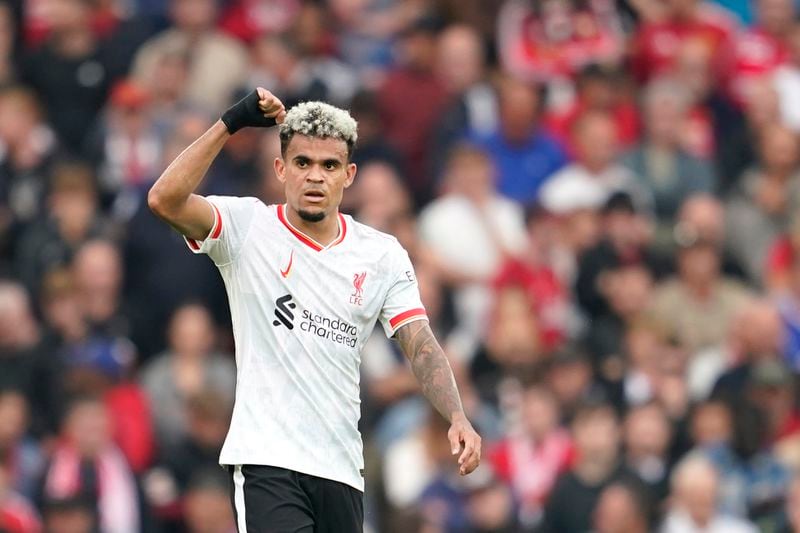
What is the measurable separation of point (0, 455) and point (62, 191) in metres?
2.13

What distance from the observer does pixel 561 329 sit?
14.4 meters

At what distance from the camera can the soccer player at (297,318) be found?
8008 mm

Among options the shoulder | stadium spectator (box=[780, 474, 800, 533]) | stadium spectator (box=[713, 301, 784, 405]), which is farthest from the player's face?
stadium spectator (box=[713, 301, 784, 405])

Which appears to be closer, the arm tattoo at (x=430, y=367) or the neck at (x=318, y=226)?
the arm tattoo at (x=430, y=367)

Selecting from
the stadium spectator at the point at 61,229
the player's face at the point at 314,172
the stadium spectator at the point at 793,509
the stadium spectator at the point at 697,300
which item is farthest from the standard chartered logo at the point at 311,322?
the stadium spectator at the point at 697,300

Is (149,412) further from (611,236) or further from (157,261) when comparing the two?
(611,236)

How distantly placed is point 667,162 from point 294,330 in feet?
26.2

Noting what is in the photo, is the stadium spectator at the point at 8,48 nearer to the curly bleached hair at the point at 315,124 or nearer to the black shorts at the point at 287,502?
the curly bleached hair at the point at 315,124

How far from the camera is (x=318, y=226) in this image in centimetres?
833

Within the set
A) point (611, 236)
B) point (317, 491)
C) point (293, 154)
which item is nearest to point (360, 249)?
point (293, 154)

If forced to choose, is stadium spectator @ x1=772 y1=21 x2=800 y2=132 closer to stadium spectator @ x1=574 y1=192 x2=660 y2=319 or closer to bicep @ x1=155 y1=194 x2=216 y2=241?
stadium spectator @ x1=574 y1=192 x2=660 y2=319

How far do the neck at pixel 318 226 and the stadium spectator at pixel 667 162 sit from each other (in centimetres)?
746

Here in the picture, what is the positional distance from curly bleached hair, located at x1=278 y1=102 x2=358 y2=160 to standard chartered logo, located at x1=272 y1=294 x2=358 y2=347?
62cm

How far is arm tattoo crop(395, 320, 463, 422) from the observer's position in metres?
8.14
